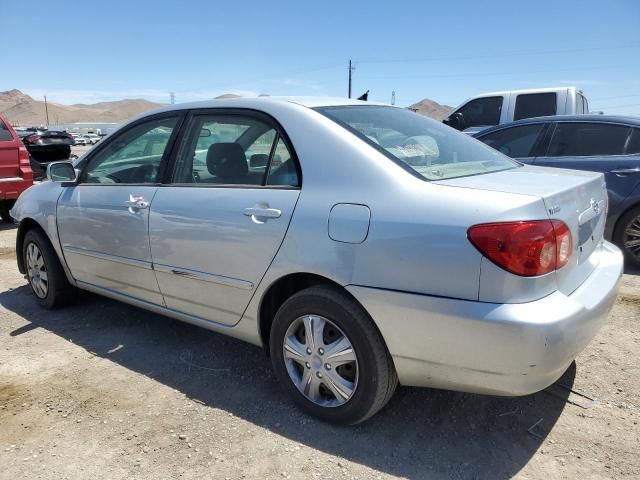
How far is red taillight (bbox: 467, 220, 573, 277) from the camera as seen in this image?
2008 mm

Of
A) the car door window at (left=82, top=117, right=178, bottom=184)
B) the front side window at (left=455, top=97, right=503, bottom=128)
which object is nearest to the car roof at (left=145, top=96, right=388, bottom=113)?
the car door window at (left=82, top=117, right=178, bottom=184)

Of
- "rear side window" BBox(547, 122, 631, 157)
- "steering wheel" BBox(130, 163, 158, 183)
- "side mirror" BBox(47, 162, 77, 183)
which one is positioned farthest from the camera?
"rear side window" BBox(547, 122, 631, 157)

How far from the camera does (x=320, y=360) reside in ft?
8.36

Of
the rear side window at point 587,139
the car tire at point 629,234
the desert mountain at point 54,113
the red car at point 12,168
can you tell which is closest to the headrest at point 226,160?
the rear side window at point 587,139

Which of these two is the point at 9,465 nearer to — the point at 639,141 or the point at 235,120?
the point at 235,120

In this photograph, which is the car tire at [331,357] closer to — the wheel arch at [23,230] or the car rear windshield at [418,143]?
the car rear windshield at [418,143]

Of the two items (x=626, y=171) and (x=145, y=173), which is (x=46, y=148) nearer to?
(x=145, y=173)

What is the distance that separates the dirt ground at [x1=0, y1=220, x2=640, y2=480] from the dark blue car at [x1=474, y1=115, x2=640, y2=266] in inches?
75.3

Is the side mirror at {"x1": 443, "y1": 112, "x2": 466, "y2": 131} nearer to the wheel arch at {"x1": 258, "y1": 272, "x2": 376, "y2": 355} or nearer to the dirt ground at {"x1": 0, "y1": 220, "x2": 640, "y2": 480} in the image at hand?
the dirt ground at {"x1": 0, "y1": 220, "x2": 640, "y2": 480}

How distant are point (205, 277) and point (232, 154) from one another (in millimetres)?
733

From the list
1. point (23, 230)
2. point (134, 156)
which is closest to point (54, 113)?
point (23, 230)

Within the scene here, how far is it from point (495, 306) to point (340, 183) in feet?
2.92

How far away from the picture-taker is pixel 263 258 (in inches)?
103

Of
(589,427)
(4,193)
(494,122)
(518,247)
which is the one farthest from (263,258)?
(494,122)
